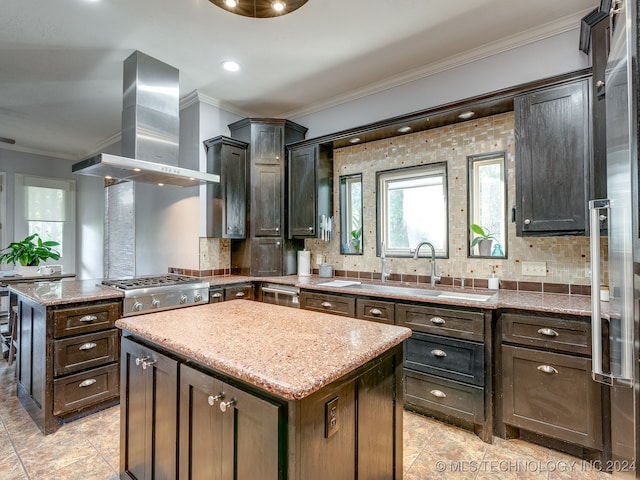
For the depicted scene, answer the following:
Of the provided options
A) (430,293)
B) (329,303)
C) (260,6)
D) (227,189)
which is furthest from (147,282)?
(430,293)

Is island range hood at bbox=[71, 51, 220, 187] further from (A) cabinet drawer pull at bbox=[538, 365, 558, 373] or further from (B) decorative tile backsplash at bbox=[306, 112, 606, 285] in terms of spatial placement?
(A) cabinet drawer pull at bbox=[538, 365, 558, 373]

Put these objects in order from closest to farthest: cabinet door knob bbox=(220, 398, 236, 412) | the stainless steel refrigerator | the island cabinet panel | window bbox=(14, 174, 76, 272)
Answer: the stainless steel refrigerator
cabinet door knob bbox=(220, 398, 236, 412)
the island cabinet panel
window bbox=(14, 174, 76, 272)

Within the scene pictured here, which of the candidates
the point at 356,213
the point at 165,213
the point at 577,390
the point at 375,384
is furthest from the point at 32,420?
the point at 577,390

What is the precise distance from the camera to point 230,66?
310 cm

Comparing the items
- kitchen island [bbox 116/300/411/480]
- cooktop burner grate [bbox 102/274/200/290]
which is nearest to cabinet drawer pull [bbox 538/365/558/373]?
kitchen island [bbox 116/300/411/480]

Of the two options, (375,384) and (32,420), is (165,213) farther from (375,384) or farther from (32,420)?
(375,384)

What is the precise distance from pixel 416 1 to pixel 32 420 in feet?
13.4

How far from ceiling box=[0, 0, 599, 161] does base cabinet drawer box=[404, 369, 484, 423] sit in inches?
104

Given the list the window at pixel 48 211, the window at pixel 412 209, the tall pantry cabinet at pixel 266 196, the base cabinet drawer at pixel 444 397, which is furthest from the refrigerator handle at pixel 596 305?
the window at pixel 48 211

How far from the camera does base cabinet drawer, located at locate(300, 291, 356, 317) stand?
9.31 feet

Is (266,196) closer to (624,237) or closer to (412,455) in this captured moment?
(412,455)

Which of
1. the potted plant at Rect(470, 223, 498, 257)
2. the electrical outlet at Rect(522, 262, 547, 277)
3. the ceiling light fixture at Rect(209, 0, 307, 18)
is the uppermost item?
the ceiling light fixture at Rect(209, 0, 307, 18)

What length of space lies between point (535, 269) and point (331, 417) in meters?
2.31

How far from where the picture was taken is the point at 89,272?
603cm
